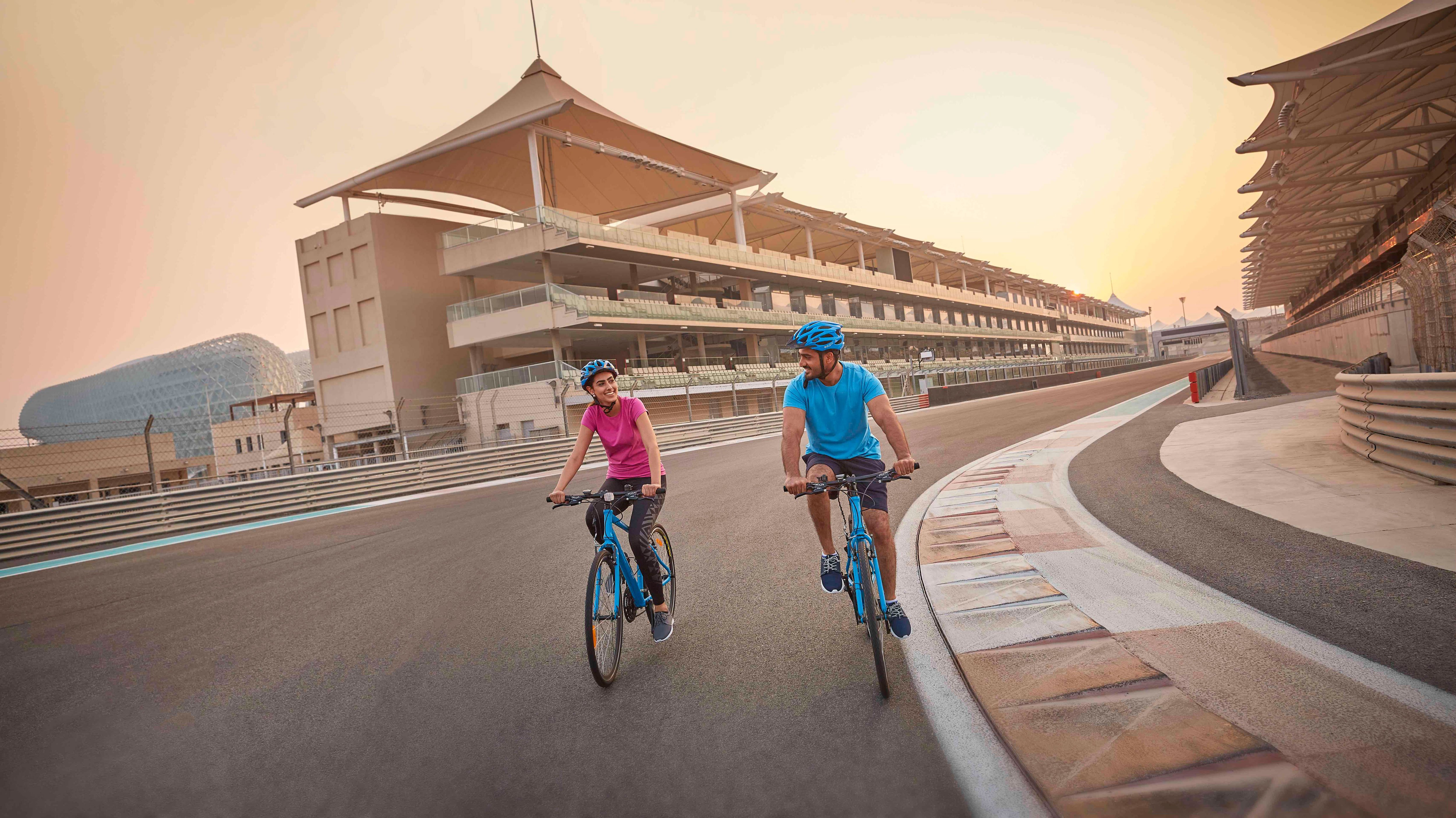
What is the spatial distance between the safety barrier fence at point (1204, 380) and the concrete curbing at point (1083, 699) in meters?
17.5

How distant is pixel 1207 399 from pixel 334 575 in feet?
73.6

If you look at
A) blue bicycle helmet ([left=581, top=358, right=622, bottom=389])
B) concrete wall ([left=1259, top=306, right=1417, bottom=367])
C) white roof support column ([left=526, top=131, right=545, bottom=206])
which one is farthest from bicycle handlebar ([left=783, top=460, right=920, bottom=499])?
white roof support column ([left=526, top=131, right=545, bottom=206])

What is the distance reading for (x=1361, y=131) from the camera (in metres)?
20.9

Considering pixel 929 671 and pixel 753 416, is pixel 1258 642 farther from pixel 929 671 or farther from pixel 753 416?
pixel 753 416

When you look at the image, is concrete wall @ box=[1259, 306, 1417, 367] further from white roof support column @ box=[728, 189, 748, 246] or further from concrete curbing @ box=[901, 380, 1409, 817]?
white roof support column @ box=[728, 189, 748, 246]

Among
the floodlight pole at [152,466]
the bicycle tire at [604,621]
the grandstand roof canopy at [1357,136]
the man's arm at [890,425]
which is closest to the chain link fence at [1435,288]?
the grandstand roof canopy at [1357,136]

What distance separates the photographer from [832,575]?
3975mm

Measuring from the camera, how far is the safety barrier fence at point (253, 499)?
13.2 metres

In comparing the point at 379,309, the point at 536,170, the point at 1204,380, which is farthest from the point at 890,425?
the point at 379,309

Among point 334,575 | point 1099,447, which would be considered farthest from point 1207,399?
point 334,575

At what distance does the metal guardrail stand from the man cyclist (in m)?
4.91

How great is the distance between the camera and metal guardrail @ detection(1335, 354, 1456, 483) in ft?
18.7

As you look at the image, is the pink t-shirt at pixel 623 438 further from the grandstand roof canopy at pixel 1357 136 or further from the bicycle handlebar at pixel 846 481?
the grandstand roof canopy at pixel 1357 136

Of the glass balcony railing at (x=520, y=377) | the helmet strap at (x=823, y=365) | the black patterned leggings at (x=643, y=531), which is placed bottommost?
the black patterned leggings at (x=643, y=531)
